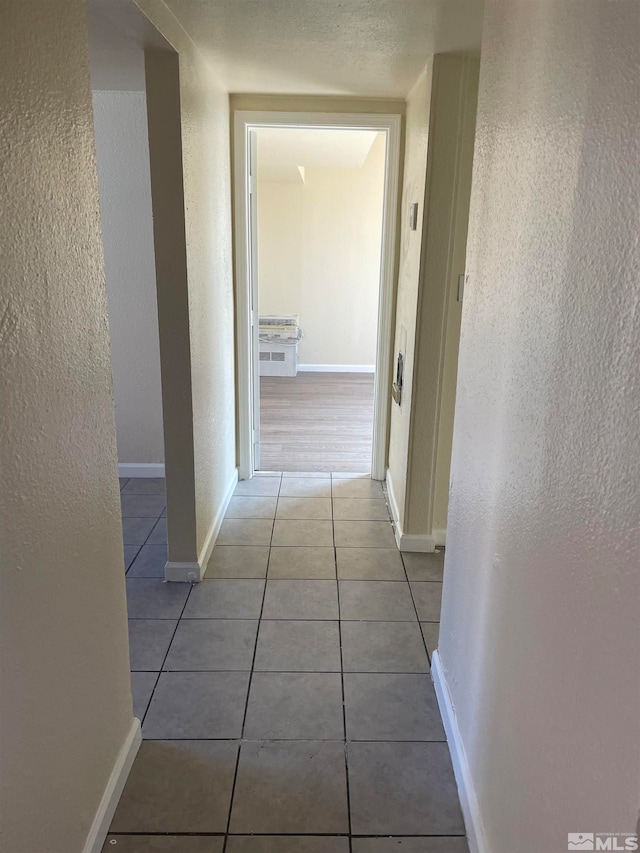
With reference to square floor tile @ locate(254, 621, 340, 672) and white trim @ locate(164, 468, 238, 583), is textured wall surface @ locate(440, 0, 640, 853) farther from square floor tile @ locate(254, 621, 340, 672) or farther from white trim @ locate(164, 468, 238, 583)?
white trim @ locate(164, 468, 238, 583)

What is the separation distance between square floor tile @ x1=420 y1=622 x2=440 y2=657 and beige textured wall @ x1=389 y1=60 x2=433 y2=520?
2.33ft

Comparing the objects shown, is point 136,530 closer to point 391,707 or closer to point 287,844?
point 391,707

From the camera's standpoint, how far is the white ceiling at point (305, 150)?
15.5ft

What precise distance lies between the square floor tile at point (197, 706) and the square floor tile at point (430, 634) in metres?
0.67

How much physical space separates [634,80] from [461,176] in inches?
75.0

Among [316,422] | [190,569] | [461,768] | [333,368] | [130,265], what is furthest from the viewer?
[333,368]

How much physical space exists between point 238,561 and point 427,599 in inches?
34.3

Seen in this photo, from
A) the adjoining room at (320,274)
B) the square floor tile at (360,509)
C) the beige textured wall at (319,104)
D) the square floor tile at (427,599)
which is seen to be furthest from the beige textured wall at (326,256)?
the square floor tile at (427,599)

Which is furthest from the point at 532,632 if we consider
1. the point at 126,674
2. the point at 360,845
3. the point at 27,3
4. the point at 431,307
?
the point at 431,307

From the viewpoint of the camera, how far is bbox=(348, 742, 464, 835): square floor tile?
1.54m

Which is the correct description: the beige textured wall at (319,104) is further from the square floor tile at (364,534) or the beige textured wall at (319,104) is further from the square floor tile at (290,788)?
the square floor tile at (290,788)

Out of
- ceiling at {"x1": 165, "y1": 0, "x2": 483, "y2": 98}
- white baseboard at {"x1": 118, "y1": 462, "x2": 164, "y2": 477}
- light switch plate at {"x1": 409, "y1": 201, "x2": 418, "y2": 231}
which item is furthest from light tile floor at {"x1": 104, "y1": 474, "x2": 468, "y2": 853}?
ceiling at {"x1": 165, "y1": 0, "x2": 483, "y2": 98}

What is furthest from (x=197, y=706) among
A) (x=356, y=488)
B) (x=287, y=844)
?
(x=356, y=488)

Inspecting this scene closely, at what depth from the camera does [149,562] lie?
9.27 ft
